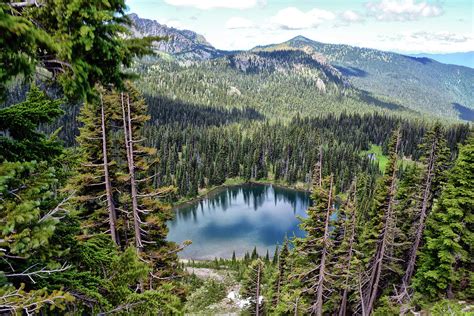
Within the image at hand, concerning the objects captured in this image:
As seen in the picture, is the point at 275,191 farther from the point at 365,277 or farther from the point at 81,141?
the point at 81,141

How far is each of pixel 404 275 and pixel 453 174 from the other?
42.9ft

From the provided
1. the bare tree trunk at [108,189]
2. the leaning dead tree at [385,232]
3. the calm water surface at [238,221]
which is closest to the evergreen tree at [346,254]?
the leaning dead tree at [385,232]

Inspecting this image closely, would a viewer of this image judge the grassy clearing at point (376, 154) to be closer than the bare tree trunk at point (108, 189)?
No

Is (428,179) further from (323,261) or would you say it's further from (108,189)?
(108,189)

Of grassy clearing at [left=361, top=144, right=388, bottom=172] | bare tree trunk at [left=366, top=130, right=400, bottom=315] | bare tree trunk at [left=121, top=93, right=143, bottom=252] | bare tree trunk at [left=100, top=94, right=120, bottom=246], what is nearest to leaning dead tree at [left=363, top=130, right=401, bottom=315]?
bare tree trunk at [left=366, top=130, right=400, bottom=315]

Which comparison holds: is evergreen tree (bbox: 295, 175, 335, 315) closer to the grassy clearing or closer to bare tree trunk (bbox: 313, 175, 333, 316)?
bare tree trunk (bbox: 313, 175, 333, 316)

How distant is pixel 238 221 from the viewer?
→ 100 m

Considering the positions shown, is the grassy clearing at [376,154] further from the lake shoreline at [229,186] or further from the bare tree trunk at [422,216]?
the bare tree trunk at [422,216]

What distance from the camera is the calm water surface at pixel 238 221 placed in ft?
272

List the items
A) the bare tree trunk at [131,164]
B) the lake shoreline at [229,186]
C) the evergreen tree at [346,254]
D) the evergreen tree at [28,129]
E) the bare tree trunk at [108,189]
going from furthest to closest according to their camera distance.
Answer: the lake shoreline at [229,186] → the evergreen tree at [346,254] → the bare tree trunk at [131,164] → the bare tree trunk at [108,189] → the evergreen tree at [28,129]

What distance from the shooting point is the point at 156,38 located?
616cm

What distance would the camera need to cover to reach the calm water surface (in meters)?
83.0

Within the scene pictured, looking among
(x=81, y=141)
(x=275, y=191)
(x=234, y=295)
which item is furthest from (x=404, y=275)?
(x=275, y=191)

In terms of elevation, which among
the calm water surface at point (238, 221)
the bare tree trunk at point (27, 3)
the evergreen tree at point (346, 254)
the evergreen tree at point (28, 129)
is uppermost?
the bare tree trunk at point (27, 3)
